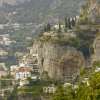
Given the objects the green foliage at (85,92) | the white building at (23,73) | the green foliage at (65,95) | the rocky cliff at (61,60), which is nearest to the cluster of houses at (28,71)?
the white building at (23,73)

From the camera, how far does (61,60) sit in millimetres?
82750

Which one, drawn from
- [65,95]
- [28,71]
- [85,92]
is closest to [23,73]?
[28,71]

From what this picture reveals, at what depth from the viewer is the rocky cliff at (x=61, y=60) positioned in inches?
3236

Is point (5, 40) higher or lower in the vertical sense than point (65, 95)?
lower

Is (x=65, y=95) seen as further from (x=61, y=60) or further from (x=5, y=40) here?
(x=5, y=40)

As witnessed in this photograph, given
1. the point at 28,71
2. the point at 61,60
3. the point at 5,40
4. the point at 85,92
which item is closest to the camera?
the point at 85,92

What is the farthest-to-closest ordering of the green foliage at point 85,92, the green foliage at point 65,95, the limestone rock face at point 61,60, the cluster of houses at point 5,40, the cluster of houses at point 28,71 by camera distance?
1. the cluster of houses at point 5,40
2. the cluster of houses at point 28,71
3. the limestone rock face at point 61,60
4. the green foliage at point 65,95
5. the green foliage at point 85,92

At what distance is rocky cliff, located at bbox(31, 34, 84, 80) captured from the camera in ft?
270

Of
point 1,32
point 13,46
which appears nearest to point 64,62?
point 13,46

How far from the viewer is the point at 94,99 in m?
49.4

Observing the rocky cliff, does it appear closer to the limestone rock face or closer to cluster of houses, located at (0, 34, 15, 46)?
the limestone rock face

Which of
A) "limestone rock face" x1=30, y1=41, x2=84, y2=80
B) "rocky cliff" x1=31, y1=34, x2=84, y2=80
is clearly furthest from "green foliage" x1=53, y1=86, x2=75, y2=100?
"limestone rock face" x1=30, y1=41, x2=84, y2=80

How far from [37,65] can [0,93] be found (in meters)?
5.57

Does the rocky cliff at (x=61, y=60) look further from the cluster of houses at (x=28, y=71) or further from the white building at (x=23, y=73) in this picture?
the white building at (x=23, y=73)
